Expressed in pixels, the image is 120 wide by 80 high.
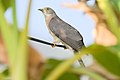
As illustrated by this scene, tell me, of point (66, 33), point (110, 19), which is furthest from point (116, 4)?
point (66, 33)

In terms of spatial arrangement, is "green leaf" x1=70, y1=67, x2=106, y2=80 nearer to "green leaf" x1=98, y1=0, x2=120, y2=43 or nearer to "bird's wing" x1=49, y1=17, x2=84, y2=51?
"green leaf" x1=98, y1=0, x2=120, y2=43

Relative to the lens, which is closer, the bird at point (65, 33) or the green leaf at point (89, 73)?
the green leaf at point (89, 73)

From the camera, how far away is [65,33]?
3.08 feet

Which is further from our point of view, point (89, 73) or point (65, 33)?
point (65, 33)

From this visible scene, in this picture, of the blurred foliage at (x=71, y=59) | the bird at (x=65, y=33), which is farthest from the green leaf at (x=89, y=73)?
the bird at (x=65, y=33)

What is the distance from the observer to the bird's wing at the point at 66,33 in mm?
822

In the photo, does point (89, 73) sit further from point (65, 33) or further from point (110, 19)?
point (65, 33)

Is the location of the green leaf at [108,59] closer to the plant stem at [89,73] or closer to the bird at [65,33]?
the plant stem at [89,73]

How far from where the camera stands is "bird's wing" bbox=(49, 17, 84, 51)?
822 millimetres

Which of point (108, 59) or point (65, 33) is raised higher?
point (108, 59)

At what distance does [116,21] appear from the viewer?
26cm

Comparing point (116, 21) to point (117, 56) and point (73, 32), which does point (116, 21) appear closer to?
point (117, 56)

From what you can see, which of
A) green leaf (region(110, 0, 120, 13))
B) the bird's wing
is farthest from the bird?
green leaf (region(110, 0, 120, 13))

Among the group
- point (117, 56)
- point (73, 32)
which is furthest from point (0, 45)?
point (73, 32)
